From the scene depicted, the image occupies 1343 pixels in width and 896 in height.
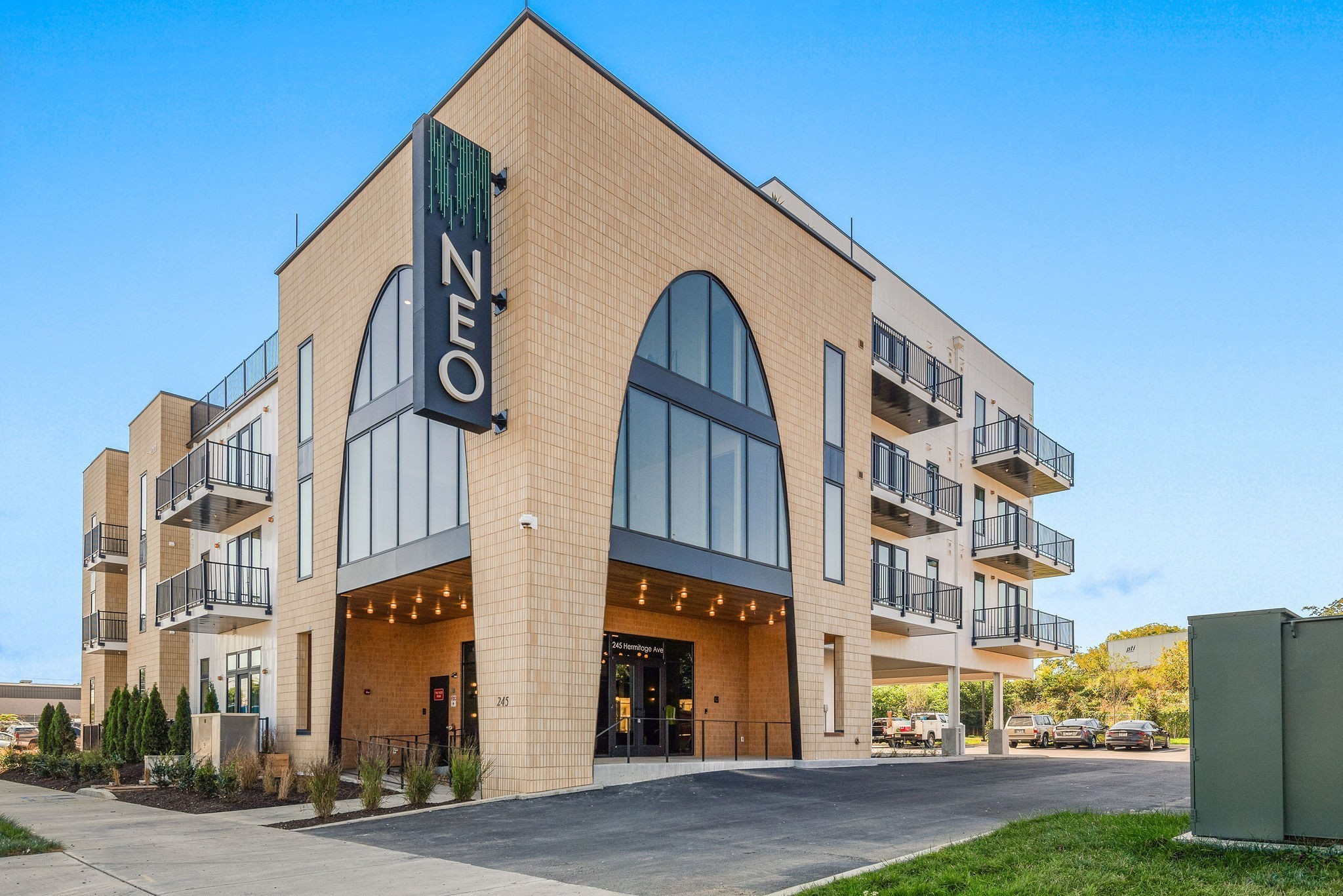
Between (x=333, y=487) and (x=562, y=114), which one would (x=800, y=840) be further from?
(x=333, y=487)

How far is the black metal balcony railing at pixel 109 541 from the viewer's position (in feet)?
131

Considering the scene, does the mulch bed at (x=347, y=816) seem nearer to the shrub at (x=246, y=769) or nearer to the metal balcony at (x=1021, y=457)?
the shrub at (x=246, y=769)

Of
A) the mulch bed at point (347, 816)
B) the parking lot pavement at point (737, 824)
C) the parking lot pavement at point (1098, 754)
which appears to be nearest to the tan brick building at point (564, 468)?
the mulch bed at point (347, 816)

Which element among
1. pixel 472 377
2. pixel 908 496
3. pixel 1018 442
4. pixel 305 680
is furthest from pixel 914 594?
pixel 472 377

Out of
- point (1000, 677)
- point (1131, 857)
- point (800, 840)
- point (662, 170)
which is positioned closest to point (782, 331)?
point (662, 170)

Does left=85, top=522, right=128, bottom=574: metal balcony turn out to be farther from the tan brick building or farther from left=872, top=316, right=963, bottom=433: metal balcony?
left=872, top=316, right=963, bottom=433: metal balcony

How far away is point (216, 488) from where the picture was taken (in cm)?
2773

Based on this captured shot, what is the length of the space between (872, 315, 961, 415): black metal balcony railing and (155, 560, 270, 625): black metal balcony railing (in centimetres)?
1753

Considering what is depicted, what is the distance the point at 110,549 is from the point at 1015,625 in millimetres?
33135

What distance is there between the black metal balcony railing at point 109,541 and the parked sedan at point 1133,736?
122 ft

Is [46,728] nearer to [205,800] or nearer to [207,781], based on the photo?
[207,781]

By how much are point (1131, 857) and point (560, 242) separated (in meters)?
13.5

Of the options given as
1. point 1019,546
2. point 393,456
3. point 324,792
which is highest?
point 393,456

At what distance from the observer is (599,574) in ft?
61.1
